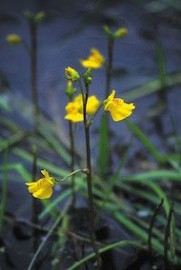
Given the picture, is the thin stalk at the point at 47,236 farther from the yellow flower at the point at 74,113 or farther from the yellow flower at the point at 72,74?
the yellow flower at the point at 72,74

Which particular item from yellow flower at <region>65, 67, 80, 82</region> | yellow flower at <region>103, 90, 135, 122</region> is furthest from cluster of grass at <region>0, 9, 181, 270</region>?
yellow flower at <region>65, 67, 80, 82</region>

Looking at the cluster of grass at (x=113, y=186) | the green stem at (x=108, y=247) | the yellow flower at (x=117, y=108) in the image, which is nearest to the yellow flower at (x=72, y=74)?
the yellow flower at (x=117, y=108)

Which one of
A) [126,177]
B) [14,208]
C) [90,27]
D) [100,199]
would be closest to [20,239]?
[14,208]

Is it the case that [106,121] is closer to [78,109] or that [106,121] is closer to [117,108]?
[78,109]

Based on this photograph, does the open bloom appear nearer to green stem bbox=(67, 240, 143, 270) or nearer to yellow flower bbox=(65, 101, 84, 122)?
yellow flower bbox=(65, 101, 84, 122)

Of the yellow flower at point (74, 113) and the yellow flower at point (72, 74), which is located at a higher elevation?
the yellow flower at point (72, 74)

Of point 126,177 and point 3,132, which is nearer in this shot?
point 126,177

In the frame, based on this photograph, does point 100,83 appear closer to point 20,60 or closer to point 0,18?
point 20,60

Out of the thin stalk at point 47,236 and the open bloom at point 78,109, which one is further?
the thin stalk at point 47,236
